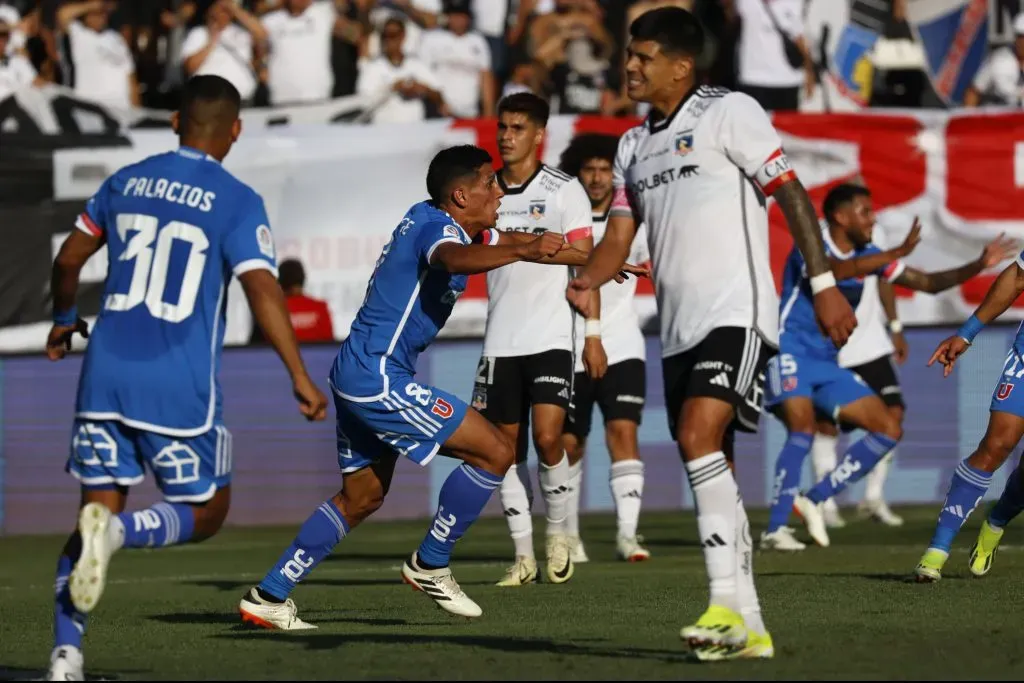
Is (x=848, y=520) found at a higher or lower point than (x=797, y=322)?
lower

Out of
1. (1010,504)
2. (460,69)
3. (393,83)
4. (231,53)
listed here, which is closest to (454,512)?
(1010,504)

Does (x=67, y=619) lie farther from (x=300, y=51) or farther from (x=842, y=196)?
(x=300, y=51)

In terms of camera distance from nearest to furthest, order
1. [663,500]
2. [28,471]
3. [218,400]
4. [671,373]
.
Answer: [218,400], [671,373], [28,471], [663,500]

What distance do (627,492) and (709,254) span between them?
5.32m

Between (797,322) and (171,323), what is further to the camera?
(797,322)

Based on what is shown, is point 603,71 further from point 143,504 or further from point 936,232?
point 143,504

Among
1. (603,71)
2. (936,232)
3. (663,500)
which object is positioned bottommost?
(663,500)

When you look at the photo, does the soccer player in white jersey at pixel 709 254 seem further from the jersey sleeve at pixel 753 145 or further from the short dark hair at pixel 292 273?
the short dark hair at pixel 292 273

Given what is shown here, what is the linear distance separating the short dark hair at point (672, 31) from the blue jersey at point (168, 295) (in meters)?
1.69

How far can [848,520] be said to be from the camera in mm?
15867

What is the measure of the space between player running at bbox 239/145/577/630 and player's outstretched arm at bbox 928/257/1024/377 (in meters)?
2.30

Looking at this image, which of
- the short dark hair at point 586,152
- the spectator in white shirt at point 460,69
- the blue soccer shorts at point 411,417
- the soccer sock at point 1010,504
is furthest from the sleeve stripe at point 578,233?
the spectator in white shirt at point 460,69

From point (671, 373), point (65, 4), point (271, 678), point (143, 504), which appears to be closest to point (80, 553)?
point (271, 678)

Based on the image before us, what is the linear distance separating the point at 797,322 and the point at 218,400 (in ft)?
25.4
